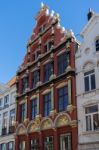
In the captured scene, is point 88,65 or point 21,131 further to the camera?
point 21,131

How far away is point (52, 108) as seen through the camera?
1235 inches

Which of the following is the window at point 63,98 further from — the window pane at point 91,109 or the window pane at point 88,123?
the window pane at point 88,123

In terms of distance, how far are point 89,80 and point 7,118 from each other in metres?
18.1

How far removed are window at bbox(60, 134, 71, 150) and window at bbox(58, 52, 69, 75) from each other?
695 centimetres

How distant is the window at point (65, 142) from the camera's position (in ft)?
93.3

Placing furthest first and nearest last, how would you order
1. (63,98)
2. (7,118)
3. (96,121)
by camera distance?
(7,118) → (63,98) → (96,121)

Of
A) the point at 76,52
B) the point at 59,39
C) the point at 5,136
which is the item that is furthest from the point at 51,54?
the point at 5,136

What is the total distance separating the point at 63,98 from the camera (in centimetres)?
3078

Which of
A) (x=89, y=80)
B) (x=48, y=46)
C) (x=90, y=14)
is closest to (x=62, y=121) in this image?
(x=89, y=80)

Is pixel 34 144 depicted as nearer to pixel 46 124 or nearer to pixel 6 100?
pixel 46 124

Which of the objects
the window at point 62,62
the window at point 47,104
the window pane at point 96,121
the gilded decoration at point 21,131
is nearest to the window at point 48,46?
the window at point 62,62

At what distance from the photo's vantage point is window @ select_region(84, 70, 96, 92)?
27.7 m

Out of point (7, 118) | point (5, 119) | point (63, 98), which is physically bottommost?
point (5, 119)

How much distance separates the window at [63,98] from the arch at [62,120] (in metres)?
0.83
